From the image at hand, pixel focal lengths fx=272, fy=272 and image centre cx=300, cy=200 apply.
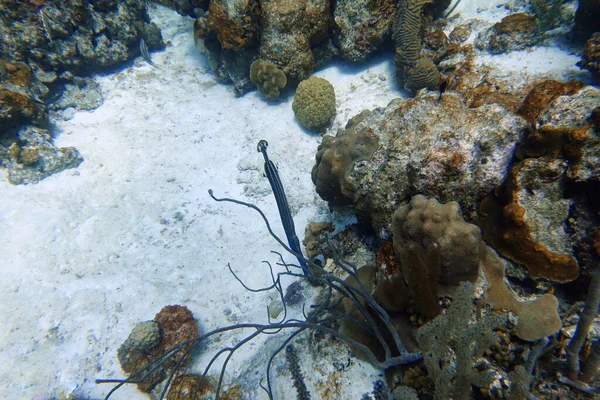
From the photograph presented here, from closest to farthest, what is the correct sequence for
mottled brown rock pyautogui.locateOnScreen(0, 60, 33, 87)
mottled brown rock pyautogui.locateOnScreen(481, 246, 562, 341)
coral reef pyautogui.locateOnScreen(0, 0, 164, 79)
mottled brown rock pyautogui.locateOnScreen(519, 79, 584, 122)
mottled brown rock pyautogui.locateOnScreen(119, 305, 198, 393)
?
mottled brown rock pyautogui.locateOnScreen(481, 246, 562, 341)
mottled brown rock pyautogui.locateOnScreen(519, 79, 584, 122)
mottled brown rock pyautogui.locateOnScreen(119, 305, 198, 393)
mottled brown rock pyautogui.locateOnScreen(0, 60, 33, 87)
coral reef pyautogui.locateOnScreen(0, 0, 164, 79)

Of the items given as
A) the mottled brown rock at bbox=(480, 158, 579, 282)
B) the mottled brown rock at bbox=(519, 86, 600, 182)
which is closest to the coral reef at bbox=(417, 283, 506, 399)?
the mottled brown rock at bbox=(480, 158, 579, 282)

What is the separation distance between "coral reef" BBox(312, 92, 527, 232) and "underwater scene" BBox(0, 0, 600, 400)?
23 millimetres

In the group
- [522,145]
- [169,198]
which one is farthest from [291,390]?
[169,198]

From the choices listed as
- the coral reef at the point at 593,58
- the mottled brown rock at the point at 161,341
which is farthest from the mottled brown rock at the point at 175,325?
the coral reef at the point at 593,58

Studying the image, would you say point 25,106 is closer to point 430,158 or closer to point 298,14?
point 298,14

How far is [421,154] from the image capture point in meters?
2.86

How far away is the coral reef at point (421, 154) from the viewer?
9.03 ft

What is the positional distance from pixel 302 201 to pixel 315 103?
2.05 meters

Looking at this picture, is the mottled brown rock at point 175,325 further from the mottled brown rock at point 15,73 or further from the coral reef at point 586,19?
the coral reef at point 586,19

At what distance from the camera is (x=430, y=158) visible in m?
2.80

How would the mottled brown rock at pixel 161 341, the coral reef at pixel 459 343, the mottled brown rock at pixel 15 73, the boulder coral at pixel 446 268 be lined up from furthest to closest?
the mottled brown rock at pixel 15 73
the mottled brown rock at pixel 161 341
the boulder coral at pixel 446 268
the coral reef at pixel 459 343

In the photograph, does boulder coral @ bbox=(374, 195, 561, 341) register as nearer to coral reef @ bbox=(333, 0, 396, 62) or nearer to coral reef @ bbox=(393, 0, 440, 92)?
coral reef @ bbox=(393, 0, 440, 92)

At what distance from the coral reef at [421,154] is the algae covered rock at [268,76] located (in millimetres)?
3215

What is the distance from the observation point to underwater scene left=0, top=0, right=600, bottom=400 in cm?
228
